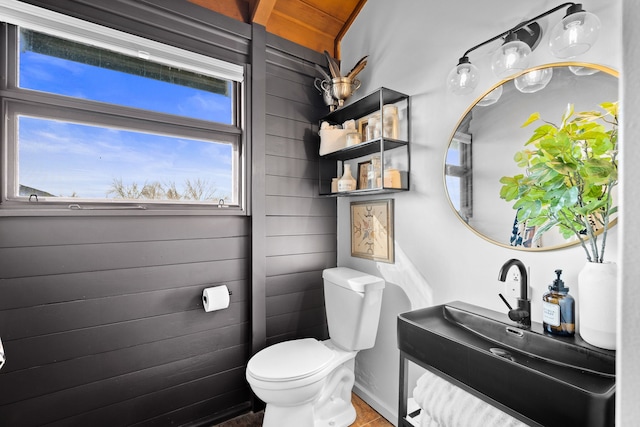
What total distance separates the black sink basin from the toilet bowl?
1.74ft

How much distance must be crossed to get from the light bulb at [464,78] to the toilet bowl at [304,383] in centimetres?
147

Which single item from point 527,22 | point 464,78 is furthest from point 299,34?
point 527,22

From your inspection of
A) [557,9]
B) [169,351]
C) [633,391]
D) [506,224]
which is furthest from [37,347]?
[557,9]

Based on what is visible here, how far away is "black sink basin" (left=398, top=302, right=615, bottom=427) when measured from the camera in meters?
0.79

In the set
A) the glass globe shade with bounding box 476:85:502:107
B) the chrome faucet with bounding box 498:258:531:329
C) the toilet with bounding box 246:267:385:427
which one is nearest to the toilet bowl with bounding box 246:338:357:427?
the toilet with bounding box 246:267:385:427

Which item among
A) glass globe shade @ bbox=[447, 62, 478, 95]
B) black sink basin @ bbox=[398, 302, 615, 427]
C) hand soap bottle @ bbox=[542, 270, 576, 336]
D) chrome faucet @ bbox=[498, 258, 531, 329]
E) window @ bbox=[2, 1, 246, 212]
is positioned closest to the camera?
black sink basin @ bbox=[398, 302, 615, 427]

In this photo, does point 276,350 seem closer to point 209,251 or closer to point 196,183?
point 209,251

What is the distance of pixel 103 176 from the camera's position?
5.16 ft

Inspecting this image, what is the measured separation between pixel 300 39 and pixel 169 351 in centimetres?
214

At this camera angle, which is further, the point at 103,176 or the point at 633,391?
the point at 103,176

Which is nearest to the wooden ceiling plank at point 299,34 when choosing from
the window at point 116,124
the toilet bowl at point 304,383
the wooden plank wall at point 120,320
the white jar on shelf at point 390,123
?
the window at point 116,124

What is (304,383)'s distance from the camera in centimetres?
149

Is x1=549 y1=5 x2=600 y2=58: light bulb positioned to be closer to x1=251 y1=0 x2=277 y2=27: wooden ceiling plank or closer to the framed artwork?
the framed artwork

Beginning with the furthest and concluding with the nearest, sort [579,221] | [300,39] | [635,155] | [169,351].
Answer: [300,39] < [169,351] < [579,221] < [635,155]
